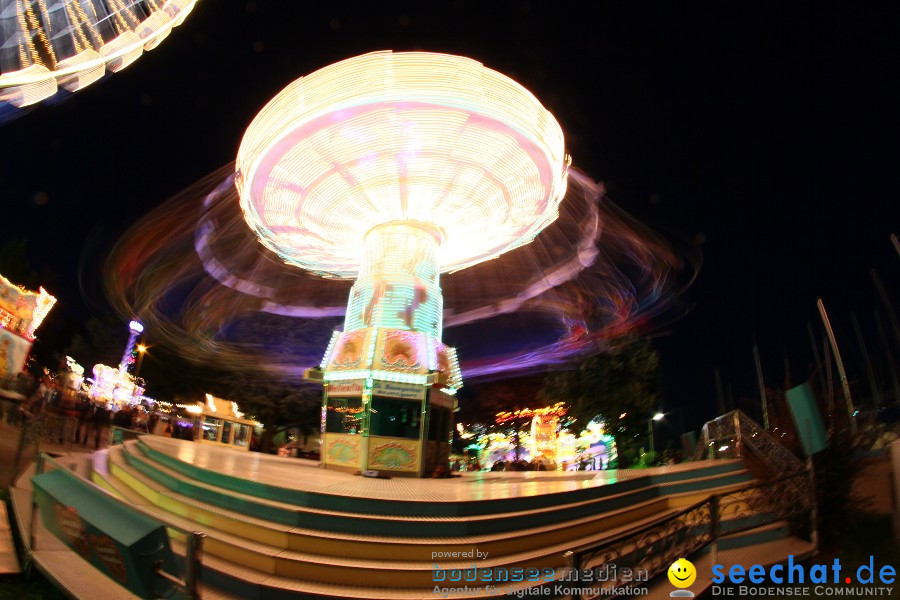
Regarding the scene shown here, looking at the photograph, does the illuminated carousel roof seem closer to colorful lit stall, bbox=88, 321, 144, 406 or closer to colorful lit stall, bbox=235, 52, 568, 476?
colorful lit stall, bbox=235, 52, 568, 476

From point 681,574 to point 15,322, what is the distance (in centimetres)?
→ 3967

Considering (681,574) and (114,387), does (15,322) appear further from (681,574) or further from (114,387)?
(681,574)

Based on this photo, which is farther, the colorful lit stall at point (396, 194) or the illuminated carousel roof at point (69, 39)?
the colorful lit stall at point (396, 194)

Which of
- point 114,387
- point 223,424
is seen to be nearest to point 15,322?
point 114,387

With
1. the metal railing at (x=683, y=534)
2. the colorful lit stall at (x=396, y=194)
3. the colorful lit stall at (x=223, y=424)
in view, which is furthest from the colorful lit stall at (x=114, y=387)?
the metal railing at (x=683, y=534)

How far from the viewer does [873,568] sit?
6.73 meters

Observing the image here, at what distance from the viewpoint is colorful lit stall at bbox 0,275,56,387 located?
30656 millimetres

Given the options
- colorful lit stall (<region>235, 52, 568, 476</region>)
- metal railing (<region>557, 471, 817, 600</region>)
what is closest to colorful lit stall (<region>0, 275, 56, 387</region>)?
colorful lit stall (<region>235, 52, 568, 476</region>)

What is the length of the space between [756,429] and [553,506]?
6.38m

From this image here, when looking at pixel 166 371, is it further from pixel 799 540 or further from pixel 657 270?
pixel 799 540

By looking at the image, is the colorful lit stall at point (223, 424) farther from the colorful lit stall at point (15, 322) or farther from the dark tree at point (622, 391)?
the dark tree at point (622, 391)

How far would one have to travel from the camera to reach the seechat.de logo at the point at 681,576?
18.6 feet

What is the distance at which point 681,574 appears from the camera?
5.72m

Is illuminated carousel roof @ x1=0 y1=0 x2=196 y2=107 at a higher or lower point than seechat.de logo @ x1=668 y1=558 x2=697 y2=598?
higher
